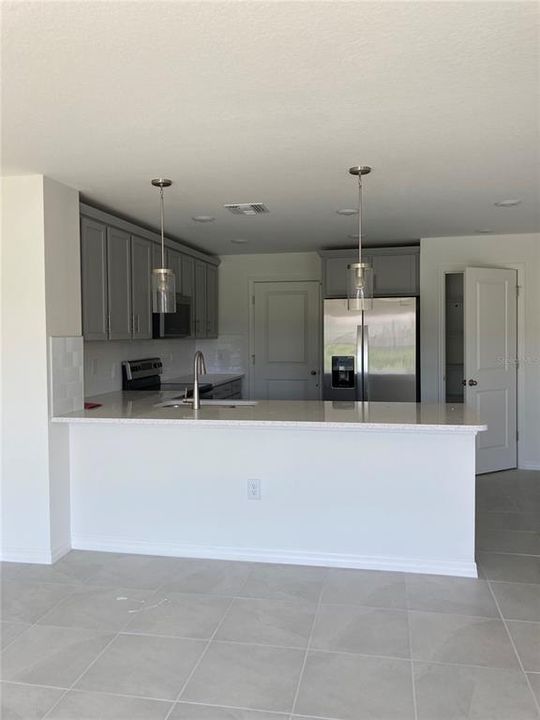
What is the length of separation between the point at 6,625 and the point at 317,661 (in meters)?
1.41

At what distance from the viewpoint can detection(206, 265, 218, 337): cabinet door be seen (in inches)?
236

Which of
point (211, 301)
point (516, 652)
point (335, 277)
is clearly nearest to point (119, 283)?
point (211, 301)

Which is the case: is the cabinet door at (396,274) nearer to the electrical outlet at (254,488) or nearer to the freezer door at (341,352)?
the freezer door at (341,352)

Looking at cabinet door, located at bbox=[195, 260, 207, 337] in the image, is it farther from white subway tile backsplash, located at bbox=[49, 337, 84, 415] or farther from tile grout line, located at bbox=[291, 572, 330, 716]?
tile grout line, located at bbox=[291, 572, 330, 716]

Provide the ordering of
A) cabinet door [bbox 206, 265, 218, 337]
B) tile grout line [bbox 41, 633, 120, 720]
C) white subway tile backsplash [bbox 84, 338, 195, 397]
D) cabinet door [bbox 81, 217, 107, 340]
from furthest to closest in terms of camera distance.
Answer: cabinet door [bbox 206, 265, 218, 337]
white subway tile backsplash [bbox 84, 338, 195, 397]
cabinet door [bbox 81, 217, 107, 340]
tile grout line [bbox 41, 633, 120, 720]

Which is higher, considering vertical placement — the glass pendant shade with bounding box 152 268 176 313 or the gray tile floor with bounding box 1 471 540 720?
the glass pendant shade with bounding box 152 268 176 313

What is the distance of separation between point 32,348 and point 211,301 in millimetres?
3013

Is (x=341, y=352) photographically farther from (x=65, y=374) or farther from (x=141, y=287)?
(x=65, y=374)

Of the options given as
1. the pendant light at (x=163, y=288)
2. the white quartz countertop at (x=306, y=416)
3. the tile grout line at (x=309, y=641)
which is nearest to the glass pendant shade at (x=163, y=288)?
the pendant light at (x=163, y=288)

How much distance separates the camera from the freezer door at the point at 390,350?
5.20 metres

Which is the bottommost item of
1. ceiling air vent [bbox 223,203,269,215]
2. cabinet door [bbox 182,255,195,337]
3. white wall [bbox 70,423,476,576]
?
white wall [bbox 70,423,476,576]

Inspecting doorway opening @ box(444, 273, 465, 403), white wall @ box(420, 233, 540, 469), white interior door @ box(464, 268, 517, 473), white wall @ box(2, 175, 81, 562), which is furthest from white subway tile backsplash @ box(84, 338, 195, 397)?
white interior door @ box(464, 268, 517, 473)

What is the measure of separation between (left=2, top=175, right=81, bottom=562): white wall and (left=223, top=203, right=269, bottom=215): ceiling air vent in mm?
1058

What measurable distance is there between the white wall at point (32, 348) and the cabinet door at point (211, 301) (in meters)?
2.60
